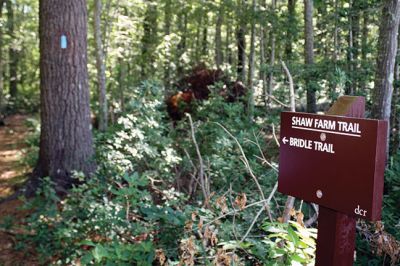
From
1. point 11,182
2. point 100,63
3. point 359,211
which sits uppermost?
point 100,63

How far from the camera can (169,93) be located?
12008mm

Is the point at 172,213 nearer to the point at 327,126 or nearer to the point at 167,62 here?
the point at 327,126

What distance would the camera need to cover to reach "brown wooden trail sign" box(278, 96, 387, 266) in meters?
1.72

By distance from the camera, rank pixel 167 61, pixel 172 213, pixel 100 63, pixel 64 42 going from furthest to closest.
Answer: pixel 167 61 < pixel 100 63 < pixel 64 42 < pixel 172 213

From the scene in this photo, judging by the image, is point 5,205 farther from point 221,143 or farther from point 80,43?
point 221,143

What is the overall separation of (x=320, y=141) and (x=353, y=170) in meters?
0.22

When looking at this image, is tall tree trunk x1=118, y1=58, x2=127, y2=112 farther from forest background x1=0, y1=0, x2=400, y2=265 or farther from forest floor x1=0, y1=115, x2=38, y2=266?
forest floor x1=0, y1=115, x2=38, y2=266

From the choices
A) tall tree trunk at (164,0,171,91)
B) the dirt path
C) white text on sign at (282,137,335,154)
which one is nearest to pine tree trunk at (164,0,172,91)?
tall tree trunk at (164,0,171,91)

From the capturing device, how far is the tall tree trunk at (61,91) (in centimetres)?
Answer: 594

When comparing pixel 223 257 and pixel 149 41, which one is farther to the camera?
pixel 149 41

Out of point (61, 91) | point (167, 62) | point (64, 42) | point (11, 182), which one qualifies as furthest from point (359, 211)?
point (167, 62)

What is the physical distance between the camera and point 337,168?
1858 mm

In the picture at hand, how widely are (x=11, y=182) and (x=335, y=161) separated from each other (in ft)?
22.9

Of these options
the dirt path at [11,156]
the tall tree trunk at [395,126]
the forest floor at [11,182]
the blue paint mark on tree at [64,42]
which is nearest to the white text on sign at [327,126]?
the forest floor at [11,182]
